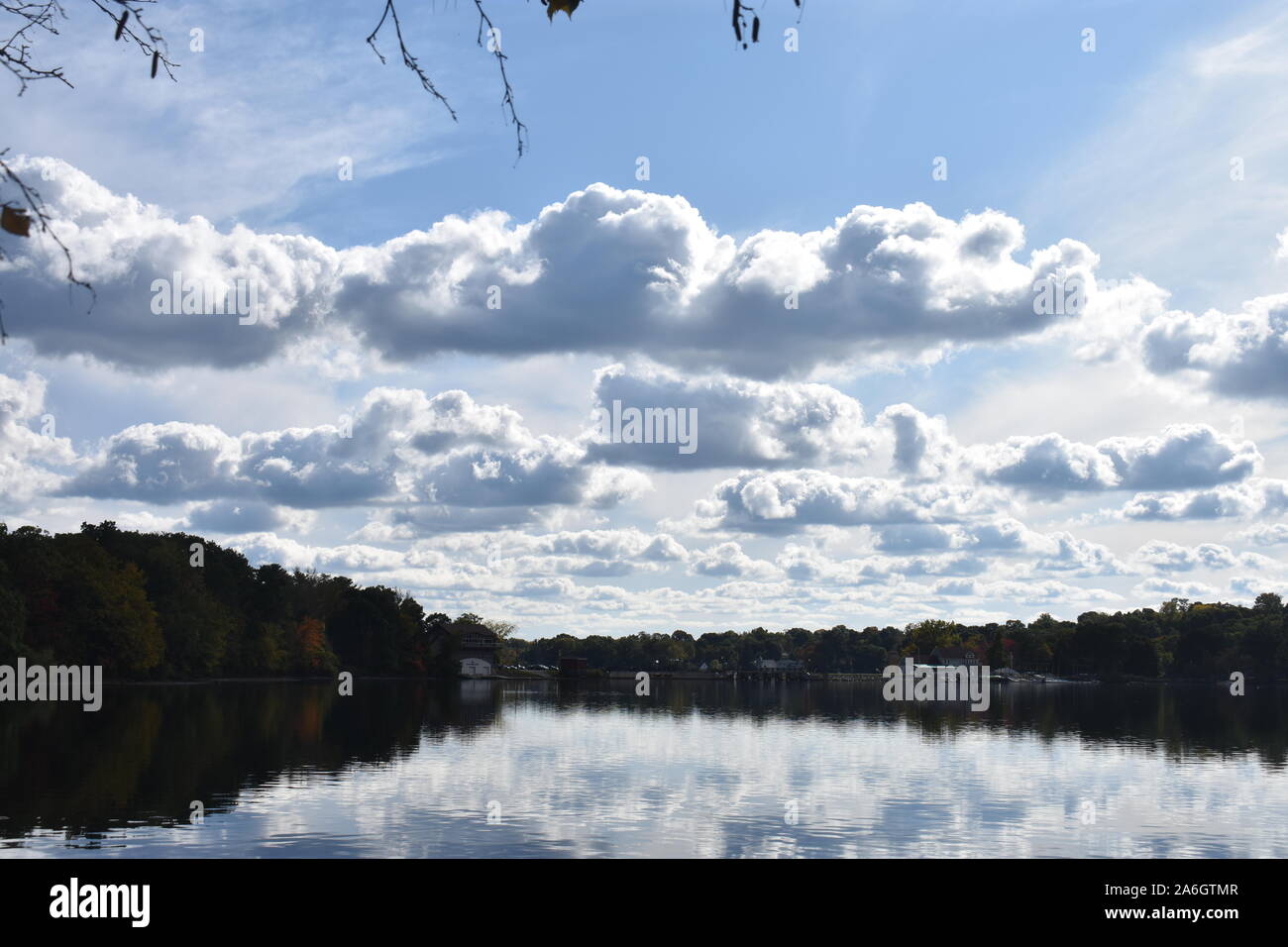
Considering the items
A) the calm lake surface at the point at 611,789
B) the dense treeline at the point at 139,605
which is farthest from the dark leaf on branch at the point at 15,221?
the dense treeline at the point at 139,605

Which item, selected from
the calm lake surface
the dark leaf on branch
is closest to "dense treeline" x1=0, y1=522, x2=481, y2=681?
the calm lake surface

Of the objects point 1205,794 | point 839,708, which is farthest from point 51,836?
point 839,708

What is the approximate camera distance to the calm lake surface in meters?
37.8

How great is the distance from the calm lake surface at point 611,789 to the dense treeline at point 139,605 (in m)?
24.5

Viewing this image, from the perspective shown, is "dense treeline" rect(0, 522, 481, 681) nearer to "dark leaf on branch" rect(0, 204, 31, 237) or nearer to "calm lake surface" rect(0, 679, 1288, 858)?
"calm lake surface" rect(0, 679, 1288, 858)

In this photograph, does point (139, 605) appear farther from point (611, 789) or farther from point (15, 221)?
point (15, 221)

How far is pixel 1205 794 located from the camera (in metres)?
53.2

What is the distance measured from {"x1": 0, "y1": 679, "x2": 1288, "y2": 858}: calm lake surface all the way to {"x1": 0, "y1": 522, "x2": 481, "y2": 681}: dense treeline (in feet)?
80.3

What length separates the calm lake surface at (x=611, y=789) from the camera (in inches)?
1490

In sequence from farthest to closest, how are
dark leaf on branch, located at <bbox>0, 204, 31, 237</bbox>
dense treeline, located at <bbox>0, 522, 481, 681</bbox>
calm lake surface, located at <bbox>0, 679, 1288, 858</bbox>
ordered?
dense treeline, located at <bbox>0, 522, 481, 681</bbox> → calm lake surface, located at <bbox>0, 679, 1288, 858</bbox> → dark leaf on branch, located at <bbox>0, 204, 31, 237</bbox>

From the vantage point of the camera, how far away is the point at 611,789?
2057 inches
